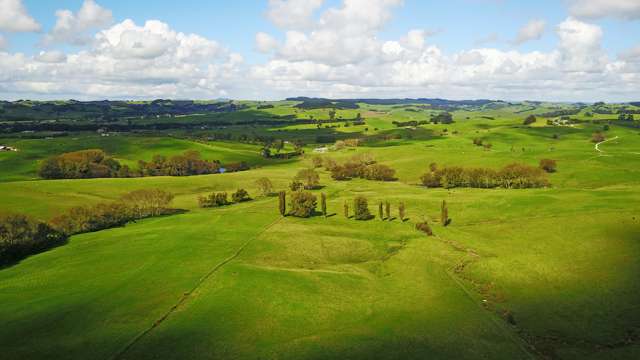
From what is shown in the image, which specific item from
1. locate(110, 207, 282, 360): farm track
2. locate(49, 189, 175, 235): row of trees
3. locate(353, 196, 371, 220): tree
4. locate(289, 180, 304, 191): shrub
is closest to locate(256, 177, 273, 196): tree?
locate(289, 180, 304, 191): shrub

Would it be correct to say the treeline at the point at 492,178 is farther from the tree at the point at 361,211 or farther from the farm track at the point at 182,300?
the farm track at the point at 182,300

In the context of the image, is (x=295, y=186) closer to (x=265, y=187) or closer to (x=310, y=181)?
(x=310, y=181)

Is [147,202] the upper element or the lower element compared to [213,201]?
upper

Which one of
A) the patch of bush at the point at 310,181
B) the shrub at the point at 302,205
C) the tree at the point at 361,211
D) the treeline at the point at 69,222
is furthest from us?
the patch of bush at the point at 310,181

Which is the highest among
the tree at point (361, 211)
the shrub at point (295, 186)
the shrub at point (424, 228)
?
the tree at point (361, 211)

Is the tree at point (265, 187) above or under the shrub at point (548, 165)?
under

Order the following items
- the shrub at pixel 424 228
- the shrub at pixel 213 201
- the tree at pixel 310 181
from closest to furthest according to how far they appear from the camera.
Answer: the shrub at pixel 424 228 < the shrub at pixel 213 201 < the tree at pixel 310 181

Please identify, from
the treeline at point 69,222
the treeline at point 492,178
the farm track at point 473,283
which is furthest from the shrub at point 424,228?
the treeline at point 69,222

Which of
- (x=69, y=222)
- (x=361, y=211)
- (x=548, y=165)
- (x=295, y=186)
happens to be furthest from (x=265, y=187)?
(x=548, y=165)
